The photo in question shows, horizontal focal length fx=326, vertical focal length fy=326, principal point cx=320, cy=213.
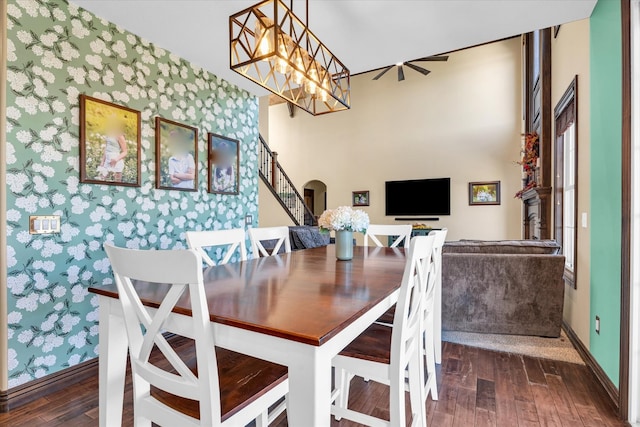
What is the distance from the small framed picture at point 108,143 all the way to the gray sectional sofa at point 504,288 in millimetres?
2759

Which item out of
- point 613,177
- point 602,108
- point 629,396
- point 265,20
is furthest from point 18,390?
point 602,108

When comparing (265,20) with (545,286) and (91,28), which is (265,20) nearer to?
(91,28)

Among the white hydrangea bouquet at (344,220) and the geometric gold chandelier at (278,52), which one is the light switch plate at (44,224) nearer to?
the geometric gold chandelier at (278,52)

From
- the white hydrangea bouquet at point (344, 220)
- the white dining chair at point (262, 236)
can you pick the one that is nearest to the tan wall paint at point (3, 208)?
the white dining chair at point (262, 236)

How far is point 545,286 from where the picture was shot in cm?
280

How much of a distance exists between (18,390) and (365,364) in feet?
6.86

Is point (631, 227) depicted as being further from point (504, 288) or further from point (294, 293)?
point (294, 293)

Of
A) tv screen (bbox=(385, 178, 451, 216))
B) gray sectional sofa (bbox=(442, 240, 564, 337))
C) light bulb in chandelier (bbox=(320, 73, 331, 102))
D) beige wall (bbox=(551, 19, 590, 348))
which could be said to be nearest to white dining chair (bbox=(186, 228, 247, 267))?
light bulb in chandelier (bbox=(320, 73, 331, 102))

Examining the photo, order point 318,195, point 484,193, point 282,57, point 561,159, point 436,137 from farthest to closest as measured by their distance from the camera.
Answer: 1. point 318,195
2. point 436,137
3. point 484,193
4. point 561,159
5. point 282,57

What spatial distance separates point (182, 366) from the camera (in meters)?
1.01

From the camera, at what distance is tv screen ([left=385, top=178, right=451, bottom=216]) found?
7.11 m

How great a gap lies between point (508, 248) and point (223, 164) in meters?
2.87

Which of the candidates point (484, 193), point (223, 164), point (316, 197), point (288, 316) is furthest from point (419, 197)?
point (288, 316)

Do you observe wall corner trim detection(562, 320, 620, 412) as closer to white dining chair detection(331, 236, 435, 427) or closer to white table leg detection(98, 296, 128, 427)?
white dining chair detection(331, 236, 435, 427)
